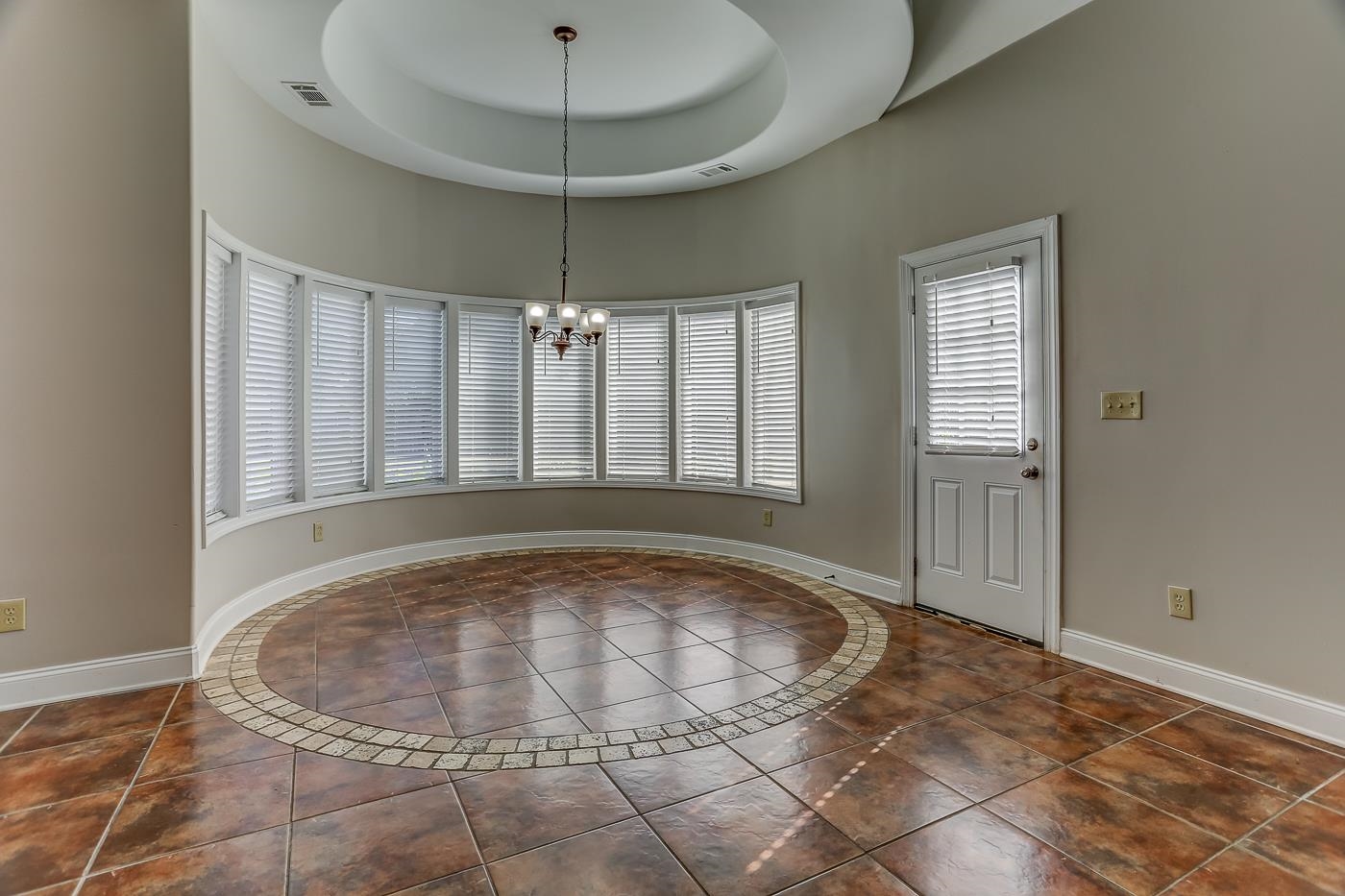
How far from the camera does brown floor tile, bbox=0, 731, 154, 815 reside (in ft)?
7.32

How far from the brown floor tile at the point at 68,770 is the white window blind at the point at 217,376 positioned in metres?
1.42

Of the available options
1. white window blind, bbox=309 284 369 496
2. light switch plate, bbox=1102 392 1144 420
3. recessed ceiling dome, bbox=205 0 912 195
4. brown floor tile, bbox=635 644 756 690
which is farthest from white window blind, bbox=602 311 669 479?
light switch plate, bbox=1102 392 1144 420

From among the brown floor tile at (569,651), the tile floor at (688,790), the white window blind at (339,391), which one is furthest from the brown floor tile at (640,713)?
the white window blind at (339,391)

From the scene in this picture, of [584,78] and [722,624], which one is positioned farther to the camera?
[584,78]

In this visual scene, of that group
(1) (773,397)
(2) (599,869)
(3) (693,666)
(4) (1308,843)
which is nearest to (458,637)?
(3) (693,666)

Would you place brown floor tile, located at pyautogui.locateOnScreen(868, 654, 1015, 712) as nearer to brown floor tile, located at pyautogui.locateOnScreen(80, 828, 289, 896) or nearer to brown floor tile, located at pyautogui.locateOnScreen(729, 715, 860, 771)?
brown floor tile, located at pyautogui.locateOnScreen(729, 715, 860, 771)

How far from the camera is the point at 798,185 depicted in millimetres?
5246

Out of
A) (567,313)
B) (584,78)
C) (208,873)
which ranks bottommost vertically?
(208,873)

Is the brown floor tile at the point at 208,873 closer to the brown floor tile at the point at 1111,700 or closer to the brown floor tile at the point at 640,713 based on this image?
the brown floor tile at the point at 640,713

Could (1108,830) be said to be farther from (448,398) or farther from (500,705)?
(448,398)

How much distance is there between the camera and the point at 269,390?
4.51 m

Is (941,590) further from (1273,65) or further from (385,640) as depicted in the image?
(385,640)

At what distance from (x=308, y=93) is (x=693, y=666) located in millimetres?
3991

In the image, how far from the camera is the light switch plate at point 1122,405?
10.6ft
